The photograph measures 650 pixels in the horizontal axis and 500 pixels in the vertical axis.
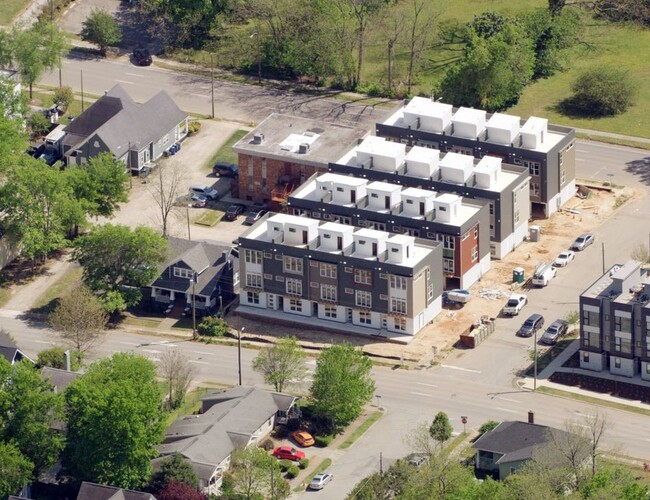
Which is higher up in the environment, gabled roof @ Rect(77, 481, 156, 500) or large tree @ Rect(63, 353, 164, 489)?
large tree @ Rect(63, 353, 164, 489)

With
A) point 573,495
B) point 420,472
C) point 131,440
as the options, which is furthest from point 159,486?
point 573,495

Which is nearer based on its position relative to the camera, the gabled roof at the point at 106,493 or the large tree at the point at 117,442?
the gabled roof at the point at 106,493

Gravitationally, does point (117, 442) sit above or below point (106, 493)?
above

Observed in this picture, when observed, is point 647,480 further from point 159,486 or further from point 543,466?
point 159,486

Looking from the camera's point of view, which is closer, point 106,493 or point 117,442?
point 106,493

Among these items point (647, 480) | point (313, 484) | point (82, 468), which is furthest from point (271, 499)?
point (647, 480)

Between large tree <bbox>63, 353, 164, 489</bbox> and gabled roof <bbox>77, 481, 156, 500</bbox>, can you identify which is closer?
gabled roof <bbox>77, 481, 156, 500</bbox>

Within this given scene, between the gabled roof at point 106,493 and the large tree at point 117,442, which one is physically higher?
the large tree at point 117,442
